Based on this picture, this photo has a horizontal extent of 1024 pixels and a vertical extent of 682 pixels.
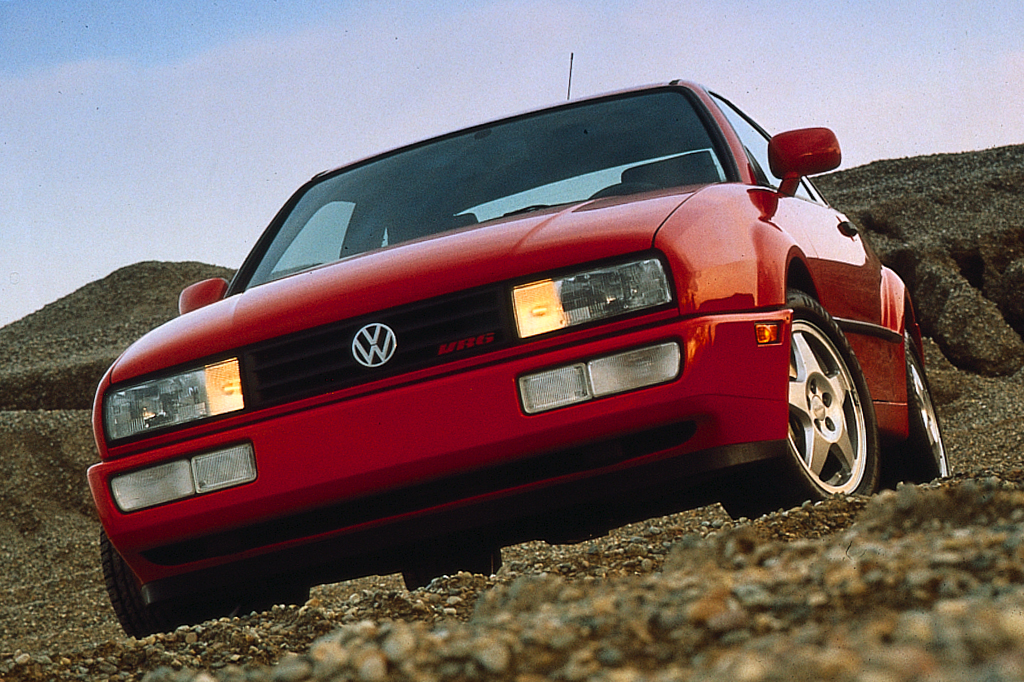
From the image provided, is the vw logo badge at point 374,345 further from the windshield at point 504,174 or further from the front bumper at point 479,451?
the windshield at point 504,174

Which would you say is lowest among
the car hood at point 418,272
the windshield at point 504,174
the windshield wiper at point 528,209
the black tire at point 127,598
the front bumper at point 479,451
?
the black tire at point 127,598

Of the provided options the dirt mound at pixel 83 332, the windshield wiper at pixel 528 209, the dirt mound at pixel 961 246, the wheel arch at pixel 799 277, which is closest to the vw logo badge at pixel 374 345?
the windshield wiper at pixel 528 209

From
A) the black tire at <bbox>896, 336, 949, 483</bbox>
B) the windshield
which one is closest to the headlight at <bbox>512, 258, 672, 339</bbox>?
the windshield

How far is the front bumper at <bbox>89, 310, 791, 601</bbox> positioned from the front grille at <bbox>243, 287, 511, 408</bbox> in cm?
3

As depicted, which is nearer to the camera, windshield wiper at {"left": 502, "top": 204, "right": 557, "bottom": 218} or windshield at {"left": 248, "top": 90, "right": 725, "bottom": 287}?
windshield wiper at {"left": 502, "top": 204, "right": 557, "bottom": 218}

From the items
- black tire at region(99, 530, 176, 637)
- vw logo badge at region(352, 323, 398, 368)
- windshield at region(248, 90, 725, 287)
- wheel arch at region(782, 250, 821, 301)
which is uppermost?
windshield at region(248, 90, 725, 287)

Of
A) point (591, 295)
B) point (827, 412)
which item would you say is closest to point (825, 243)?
point (827, 412)

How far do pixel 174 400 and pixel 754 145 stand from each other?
8.27 ft

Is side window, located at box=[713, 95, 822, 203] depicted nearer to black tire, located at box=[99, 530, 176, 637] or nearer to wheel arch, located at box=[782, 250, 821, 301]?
wheel arch, located at box=[782, 250, 821, 301]

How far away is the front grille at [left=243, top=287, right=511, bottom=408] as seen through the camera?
279 cm

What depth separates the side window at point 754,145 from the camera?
417 cm

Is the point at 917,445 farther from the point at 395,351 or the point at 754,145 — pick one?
the point at 395,351

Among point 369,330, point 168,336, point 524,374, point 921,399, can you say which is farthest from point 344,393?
point 921,399

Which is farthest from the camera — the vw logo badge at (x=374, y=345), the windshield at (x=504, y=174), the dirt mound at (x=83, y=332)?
the dirt mound at (x=83, y=332)
